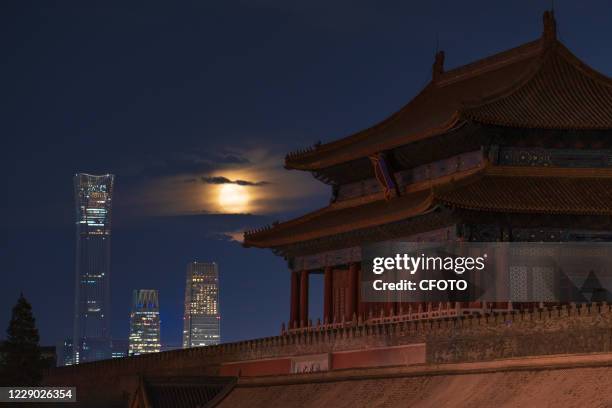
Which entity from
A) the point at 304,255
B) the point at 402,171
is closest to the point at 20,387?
the point at 304,255

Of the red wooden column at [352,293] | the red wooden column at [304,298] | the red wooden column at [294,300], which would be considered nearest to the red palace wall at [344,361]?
the red wooden column at [352,293]

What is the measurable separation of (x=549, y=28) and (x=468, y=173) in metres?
8.59

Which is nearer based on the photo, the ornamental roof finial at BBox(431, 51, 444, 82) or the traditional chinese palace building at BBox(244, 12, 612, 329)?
the traditional chinese palace building at BBox(244, 12, 612, 329)

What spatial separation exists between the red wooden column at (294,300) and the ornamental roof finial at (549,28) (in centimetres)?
Result: 1861

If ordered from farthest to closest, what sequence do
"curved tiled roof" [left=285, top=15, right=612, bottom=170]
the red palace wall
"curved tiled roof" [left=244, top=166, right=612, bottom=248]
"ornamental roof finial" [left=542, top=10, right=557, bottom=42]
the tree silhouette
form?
the tree silhouette
"ornamental roof finial" [left=542, top=10, right=557, bottom=42]
"curved tiled roof" [left=285, top=15, right=612, bottom=170]
"curved tiled roof" [left=244, top=166, right=612, bottom=248]
the red palace wall

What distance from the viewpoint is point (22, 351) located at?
82125 millimetres

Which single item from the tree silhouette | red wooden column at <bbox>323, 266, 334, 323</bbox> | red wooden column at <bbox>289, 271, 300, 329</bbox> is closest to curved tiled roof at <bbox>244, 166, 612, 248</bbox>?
red wooden column at <bbox>323, 266, 334, 323</bbox>

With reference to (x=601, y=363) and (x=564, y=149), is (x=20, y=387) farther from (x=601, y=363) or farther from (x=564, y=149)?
(x=601, y=363)

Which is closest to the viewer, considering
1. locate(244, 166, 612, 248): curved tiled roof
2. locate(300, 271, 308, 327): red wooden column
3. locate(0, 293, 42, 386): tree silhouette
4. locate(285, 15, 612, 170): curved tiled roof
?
locate(244, 166, 612, 248): curved tiled roof

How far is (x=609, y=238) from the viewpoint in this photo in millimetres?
56844

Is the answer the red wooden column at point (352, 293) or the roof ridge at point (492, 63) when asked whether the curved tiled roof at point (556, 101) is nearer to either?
the roof ridge at point (492, 63)

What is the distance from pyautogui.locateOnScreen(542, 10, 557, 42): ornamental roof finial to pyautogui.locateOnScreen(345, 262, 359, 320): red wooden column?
14.2m

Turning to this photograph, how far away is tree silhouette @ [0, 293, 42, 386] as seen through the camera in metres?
81.4

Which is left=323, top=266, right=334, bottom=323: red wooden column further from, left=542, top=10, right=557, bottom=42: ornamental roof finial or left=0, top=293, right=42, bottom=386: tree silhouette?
left=0, top=293, right=42, bottom=386: tree silhouette
